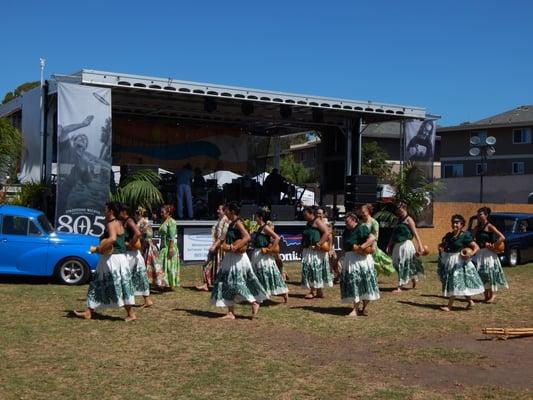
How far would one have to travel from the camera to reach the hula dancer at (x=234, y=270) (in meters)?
10.3

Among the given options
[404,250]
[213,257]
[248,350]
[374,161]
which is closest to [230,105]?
[213,257]

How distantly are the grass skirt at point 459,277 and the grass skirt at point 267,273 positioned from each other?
274 cm

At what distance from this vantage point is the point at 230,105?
22.3m

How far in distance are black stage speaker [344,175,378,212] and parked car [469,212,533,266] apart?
316 centimetres

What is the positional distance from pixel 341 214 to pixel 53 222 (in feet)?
31.2

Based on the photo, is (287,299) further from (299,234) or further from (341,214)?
(341,214)

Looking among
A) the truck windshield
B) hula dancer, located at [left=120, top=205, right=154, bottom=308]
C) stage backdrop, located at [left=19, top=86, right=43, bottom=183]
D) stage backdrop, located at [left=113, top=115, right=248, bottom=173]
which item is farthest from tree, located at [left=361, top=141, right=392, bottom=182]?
hula dancer, located at [left=120, top=205, right=154, bottom=308]

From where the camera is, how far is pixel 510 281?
1694cm

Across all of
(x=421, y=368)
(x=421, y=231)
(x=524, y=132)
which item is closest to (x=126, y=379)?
(x=421, y=368)

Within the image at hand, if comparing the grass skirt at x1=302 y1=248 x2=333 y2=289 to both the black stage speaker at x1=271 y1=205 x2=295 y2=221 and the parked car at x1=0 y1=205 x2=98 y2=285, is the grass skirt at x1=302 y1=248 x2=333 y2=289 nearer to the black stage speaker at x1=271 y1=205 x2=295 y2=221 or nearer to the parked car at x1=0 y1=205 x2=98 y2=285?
the parked car at x1=0 y1=205 x2=98 y2=285

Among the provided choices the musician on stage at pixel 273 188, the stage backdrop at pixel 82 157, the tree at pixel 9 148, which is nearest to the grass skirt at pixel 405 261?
the stage backdrop at pixel 82 157

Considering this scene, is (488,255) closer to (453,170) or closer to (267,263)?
(267,263)

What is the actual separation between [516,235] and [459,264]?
1017cm

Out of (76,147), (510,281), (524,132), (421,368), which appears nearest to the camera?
(421,368)
